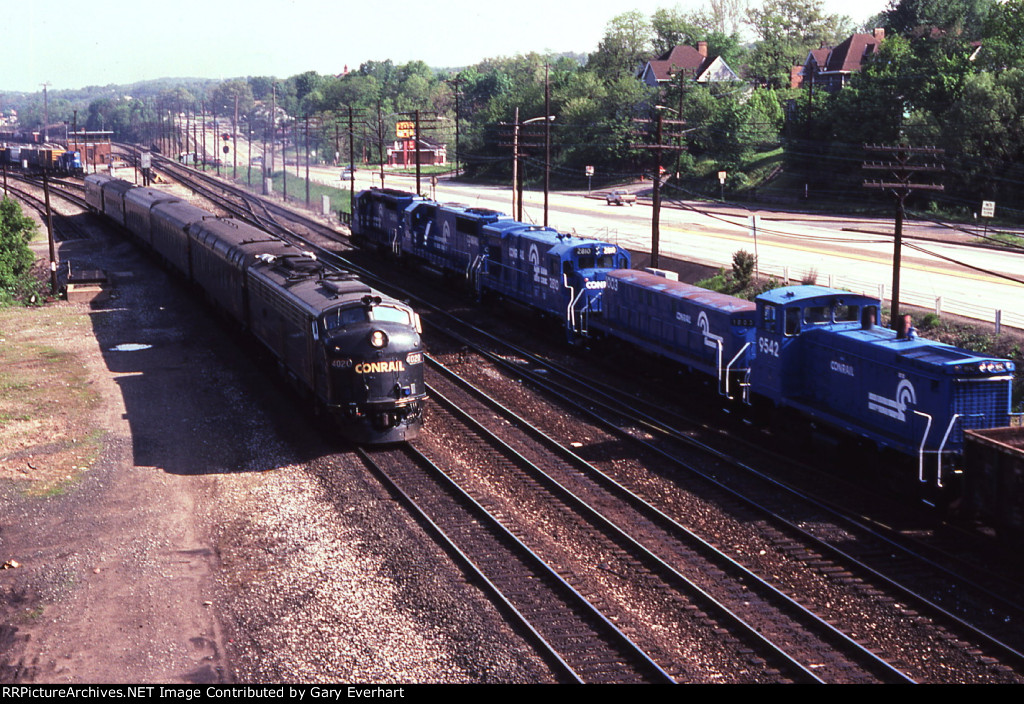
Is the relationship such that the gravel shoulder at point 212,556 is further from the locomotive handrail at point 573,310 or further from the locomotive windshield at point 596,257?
the locomotive windshield at point 596,257

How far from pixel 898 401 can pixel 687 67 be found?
12308cm

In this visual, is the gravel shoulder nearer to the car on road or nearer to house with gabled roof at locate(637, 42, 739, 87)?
the car on road

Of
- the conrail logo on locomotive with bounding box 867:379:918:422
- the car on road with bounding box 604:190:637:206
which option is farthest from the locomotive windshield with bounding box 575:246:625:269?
the car on road with bounding box 604:190:637:206

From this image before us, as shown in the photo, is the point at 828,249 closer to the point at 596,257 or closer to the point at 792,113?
the point at 596,257

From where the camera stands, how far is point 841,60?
123m

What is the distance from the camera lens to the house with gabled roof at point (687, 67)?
13038 centimetres

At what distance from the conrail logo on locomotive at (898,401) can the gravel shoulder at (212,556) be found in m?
9.96

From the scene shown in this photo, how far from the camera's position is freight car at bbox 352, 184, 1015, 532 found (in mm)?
19297

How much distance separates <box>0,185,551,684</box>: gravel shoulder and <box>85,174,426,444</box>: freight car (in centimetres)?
130

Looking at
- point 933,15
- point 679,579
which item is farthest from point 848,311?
point 933,15

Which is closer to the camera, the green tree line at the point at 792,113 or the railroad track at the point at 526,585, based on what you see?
the railroad track at the point at 526,585

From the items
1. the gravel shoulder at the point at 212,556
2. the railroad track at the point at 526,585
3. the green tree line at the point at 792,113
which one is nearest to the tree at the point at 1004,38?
the green tree line at the point at 792,113

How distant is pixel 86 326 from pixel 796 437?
96.0 feet
